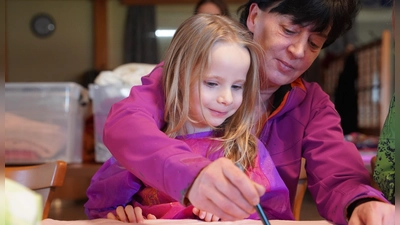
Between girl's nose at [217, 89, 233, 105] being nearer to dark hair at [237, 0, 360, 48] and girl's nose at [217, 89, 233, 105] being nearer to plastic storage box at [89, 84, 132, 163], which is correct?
dark hair at [237, 0, 360, 48]

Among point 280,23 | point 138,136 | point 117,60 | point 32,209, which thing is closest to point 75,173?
point 280,23

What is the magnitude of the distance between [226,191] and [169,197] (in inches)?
16.0

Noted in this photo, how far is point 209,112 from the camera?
866mm

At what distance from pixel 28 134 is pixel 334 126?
5.62 feet

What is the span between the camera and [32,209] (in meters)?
0.27

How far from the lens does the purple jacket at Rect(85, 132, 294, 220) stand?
2.81 ft

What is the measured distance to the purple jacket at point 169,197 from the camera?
855 mm

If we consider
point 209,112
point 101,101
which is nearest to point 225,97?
point 209,112

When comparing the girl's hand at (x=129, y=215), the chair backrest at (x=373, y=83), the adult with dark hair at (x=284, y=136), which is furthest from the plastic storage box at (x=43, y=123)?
the chair backrest at (x=373, y=83)

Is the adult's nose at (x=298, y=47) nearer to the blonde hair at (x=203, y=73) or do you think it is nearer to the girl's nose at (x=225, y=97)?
the blonde hair at (x=203, y=73)

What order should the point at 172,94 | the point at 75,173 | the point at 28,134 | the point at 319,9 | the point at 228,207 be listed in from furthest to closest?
the point at 28,134 < the point at 75,173 < the point at 319,9 < the point at 172,94 < the point at 228,207

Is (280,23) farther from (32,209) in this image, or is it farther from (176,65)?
(32,209)

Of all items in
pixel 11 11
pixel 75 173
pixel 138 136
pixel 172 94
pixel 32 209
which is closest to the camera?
pixel 32 209

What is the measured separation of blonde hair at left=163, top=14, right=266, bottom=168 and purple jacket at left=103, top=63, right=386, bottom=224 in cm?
3
